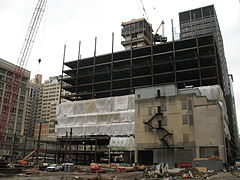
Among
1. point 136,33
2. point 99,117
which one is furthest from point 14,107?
point 136,33

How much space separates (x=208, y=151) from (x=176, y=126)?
9374 millimetres

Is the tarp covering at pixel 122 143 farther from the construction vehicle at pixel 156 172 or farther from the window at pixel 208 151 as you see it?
the construction vehicle at pixel 156 172

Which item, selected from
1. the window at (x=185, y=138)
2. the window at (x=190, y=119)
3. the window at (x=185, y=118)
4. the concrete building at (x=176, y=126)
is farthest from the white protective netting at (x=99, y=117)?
the window at (x=190, y=119)

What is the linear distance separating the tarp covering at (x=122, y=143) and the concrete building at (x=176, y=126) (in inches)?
135

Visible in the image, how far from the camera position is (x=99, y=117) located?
8188 centimetres

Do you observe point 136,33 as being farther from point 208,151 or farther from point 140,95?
point 208,151

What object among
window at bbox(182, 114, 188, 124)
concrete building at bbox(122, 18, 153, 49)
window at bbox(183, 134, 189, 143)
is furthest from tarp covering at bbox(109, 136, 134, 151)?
concrete building at bbox(122, 18, 153, 49)

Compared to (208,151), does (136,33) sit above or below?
above

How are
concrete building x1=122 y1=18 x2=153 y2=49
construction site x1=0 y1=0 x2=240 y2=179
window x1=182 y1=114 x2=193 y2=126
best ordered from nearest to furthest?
construction site x1=0 y1=0 x2=240 y2=179 < window x1=182 y1=114 x2=193 y2=126 < concrete building x1=122 y1=18 x2=153 y2=49

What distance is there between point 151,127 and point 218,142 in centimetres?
1659

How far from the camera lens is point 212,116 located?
59.2 m

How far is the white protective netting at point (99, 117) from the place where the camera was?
7683 centimetres

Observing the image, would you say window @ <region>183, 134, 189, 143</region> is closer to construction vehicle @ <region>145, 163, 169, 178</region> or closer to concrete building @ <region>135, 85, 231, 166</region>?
concrete building @ <region>135, 85, 231, 166</region>

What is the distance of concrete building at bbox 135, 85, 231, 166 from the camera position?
58.4 meters
